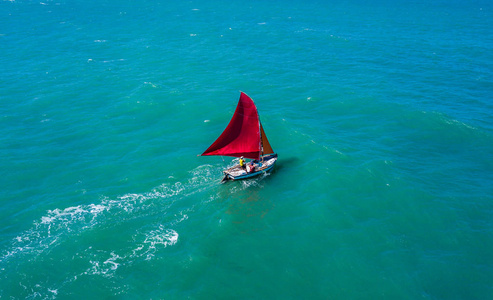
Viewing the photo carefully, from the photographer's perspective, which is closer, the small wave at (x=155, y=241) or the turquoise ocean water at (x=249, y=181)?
the turquoise ocean water at (x=249, y=181)

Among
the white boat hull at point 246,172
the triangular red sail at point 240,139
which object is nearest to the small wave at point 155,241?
the white boat hull at point 246,172

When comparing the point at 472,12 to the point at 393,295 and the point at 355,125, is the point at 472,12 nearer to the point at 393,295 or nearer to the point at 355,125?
the point at 355,125

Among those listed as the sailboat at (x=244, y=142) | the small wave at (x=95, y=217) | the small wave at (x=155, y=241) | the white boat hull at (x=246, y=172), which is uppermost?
the sailboat at (x=244, y=142)

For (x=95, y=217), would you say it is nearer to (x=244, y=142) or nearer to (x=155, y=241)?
(x=155, y=241)

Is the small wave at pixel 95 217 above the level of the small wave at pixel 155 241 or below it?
above

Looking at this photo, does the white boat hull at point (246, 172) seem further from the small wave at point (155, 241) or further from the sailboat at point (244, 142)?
the small wave at point (155, 241)

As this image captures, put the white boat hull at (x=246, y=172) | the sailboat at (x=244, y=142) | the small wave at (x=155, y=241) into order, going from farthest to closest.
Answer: the sailboat at (x=244, y=142) → the white boat hull at (x=246, y=172) → the small wave at (x=155, y=241)

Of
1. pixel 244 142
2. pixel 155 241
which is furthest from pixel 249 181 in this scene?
pixel 155 241
